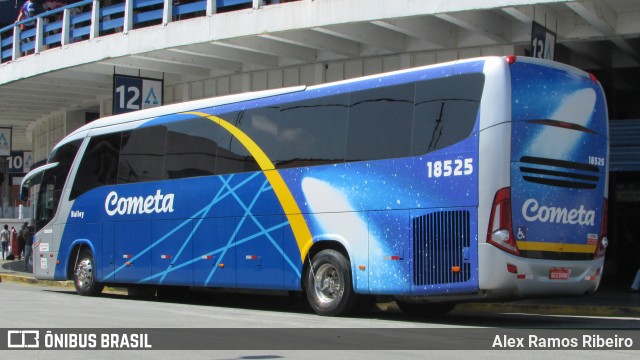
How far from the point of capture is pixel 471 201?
11422 millimetres

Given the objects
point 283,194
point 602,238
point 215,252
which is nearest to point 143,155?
point 215,252

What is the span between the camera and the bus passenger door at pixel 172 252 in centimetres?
1619

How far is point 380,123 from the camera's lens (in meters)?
12.8

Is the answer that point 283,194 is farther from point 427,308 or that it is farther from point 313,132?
point 427,308

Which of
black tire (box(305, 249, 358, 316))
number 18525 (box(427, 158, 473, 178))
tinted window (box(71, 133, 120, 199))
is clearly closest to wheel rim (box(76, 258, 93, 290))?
tinted window (box(71, 133, 120, 199))

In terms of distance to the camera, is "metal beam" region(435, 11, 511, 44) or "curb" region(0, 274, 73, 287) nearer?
"metal beam" region(435, 11, 511, 44)

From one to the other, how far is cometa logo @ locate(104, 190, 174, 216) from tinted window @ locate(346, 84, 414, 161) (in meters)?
4.80

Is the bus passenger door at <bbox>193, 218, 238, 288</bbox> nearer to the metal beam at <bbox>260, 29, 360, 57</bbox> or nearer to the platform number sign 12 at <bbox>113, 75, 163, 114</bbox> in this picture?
the metal beam at <bbox>260, 29, 360, 57</bbox>

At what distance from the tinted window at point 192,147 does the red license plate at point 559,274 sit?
6.37m

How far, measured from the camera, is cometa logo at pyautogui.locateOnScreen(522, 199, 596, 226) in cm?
1156

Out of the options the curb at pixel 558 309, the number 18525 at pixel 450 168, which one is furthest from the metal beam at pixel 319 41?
the number 18525 at pixel 450 168

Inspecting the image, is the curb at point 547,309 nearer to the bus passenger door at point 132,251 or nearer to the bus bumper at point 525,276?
the bus bumper at point 525,276

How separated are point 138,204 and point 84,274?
266 centimetres

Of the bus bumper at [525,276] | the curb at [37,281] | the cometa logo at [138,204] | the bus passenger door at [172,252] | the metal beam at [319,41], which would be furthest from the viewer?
the curb at [37,281]
